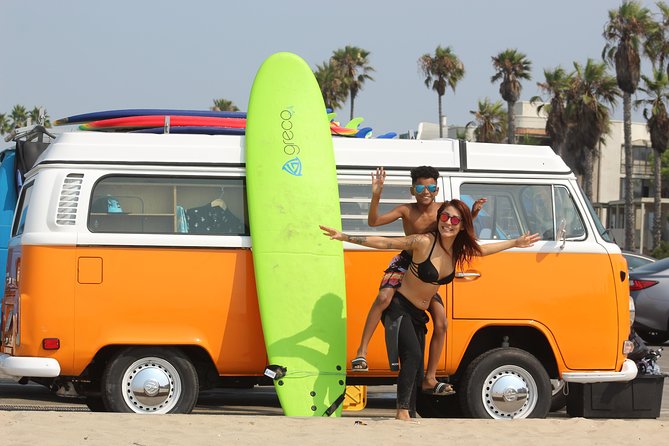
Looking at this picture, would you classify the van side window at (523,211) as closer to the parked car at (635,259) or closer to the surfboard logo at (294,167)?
the surfboard logo at (294,167)

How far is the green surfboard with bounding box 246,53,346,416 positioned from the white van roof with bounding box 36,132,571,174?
0.23 m

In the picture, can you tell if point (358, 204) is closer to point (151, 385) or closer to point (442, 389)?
point (442, 389)

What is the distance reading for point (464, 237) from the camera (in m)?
8.84

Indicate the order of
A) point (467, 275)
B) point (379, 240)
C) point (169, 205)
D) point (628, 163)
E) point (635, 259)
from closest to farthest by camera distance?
point (379, 240) < point (169, 205) < point (467, 275) < point (635, 259) < point (628, 163)

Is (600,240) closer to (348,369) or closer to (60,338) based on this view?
(348,369)

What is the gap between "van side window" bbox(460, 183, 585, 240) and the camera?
9.70 meters

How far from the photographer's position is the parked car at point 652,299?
17984mm

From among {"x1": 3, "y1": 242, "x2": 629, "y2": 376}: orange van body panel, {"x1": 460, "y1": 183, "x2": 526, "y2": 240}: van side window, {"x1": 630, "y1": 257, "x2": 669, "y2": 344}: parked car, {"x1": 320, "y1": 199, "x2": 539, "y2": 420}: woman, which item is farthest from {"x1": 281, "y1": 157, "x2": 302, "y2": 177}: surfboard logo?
{"x1": 630, "y1": 257, "x2": 669, "y2": 344}: parked car

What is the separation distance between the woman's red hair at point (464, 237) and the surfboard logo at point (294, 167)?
1.36 m

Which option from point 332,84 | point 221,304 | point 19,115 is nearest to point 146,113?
point 221,304

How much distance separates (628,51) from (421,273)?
41.0m

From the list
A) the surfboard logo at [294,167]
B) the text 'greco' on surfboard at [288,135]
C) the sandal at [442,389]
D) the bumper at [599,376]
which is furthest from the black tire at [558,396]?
the text 'greco' on surfboard at [288,135]

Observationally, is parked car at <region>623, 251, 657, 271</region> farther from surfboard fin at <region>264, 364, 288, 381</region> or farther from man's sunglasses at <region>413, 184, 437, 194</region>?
surfboard fin at <region>264, 364, 288, 381</region>

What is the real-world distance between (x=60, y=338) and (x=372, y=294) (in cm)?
261
